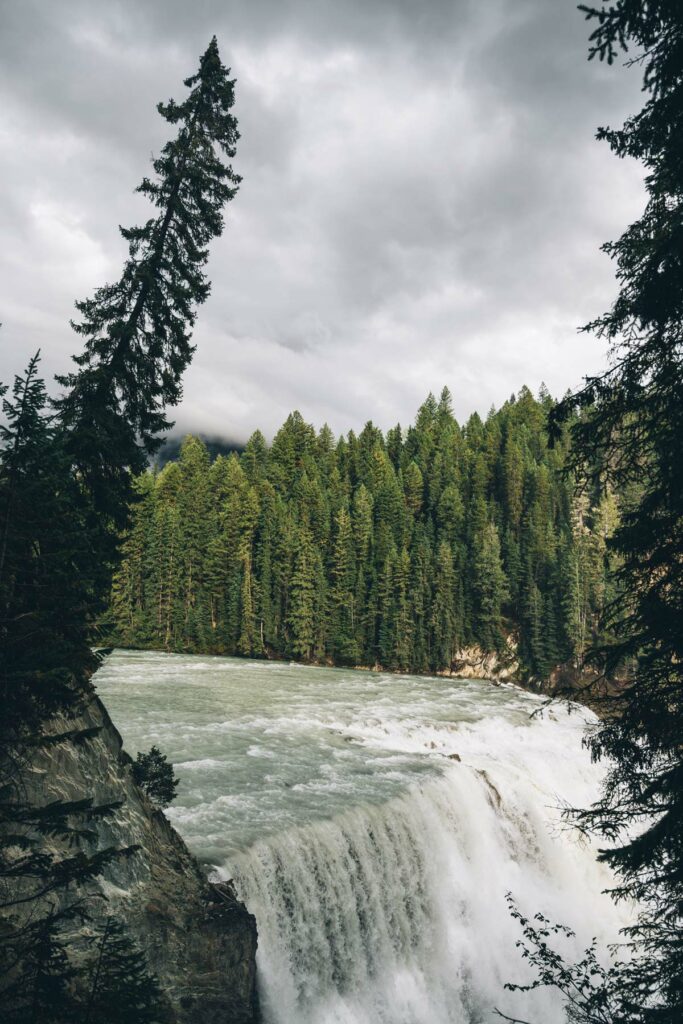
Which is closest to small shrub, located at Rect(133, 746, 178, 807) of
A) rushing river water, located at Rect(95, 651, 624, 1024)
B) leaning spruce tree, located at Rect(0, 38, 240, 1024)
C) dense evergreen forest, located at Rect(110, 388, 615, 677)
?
rushing river water, located at Rect(95, 651, 624, 1024)

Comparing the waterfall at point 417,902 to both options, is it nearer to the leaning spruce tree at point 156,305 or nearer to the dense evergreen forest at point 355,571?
the leaning spruce tree at point 156,305

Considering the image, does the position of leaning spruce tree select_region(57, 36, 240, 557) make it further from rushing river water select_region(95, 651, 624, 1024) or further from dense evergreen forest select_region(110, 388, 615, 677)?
dense evergreen forest select_region(110, 388, 615, 677)

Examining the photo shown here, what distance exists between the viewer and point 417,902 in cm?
1505

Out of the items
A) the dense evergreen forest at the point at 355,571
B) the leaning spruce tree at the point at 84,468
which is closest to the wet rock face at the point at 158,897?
the leaning spruce tree at the point at 84,468

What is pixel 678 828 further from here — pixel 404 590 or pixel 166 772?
pixel 404 590

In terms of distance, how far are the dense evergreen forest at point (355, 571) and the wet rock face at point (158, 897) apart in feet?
180

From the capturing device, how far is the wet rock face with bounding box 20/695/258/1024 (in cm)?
826

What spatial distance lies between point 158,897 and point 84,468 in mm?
7837

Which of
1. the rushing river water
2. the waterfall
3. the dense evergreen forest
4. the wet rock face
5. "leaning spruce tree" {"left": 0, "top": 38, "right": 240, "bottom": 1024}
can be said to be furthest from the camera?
the dense evergreen forest

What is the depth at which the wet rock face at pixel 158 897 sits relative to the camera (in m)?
8.26

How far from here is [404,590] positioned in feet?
230

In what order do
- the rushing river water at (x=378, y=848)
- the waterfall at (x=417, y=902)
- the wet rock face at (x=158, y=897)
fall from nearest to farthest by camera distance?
the wet rock face at (x=158, y=897) < the waterfall at (x=417, y=902) < the rushing river water at (x=378, y=848)

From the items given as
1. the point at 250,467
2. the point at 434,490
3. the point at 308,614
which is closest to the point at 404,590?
the point at 308,614

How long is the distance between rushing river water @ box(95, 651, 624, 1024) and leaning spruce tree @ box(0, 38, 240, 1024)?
5824 millimetres
